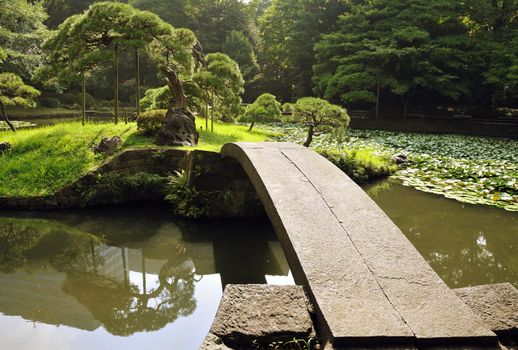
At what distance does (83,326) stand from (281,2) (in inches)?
1079

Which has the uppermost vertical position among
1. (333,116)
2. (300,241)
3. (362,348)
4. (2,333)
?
(333,116)

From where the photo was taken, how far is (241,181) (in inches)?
273

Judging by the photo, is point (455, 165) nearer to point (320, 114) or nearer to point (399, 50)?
point (320, 114)

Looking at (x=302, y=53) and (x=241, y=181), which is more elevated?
(x=302, y=53)

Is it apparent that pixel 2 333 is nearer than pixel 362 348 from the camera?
No

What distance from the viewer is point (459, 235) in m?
6.09

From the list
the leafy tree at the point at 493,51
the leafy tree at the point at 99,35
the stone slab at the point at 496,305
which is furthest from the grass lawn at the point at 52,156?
the leafy tree at the point at 493,51

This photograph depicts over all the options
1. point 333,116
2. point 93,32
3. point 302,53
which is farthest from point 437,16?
point 93,32

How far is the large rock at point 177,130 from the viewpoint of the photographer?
8820 mm

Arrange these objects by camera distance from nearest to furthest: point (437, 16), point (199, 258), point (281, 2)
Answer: point (199, 258), point (437, 16), point (281, 2)

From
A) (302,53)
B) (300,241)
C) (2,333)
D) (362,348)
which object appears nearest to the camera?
(362,348)

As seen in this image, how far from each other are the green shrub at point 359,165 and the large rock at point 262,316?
7.53 metres

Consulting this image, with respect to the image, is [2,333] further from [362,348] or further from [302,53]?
[302,53]

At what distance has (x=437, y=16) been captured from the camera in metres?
20.0
